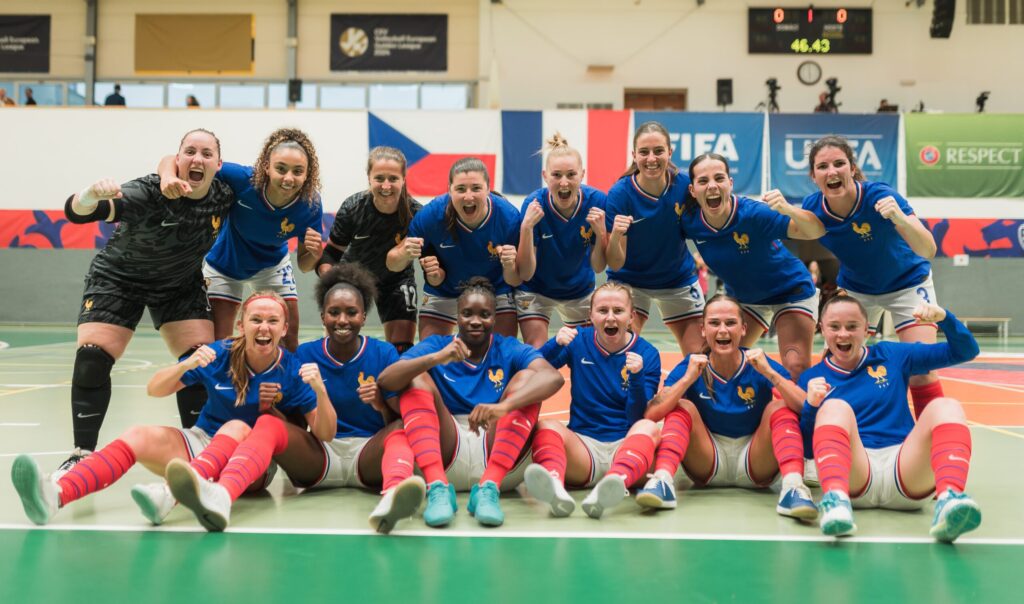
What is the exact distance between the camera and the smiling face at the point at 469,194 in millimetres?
4754

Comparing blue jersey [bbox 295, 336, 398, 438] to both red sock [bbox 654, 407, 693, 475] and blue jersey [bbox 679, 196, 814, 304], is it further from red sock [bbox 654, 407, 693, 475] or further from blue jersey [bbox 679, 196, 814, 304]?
blue jersey [bbox 679, 196, 814, 304]

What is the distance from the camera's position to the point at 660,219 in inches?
196

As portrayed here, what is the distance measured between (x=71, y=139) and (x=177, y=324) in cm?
1526

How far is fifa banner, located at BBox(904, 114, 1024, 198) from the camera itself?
16625mm

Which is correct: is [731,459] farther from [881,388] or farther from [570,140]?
[570,140]

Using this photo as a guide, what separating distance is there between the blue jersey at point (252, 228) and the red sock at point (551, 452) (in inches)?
79.5

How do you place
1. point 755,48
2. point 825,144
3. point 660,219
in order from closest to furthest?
point 825,144 → point 660,219 → point 755,48

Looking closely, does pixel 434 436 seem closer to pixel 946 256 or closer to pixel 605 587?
pixel 605 587

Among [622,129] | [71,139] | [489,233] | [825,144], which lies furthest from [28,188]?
[825,144]

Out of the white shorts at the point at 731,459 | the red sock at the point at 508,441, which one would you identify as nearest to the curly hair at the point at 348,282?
the red sock at the point at 508,441

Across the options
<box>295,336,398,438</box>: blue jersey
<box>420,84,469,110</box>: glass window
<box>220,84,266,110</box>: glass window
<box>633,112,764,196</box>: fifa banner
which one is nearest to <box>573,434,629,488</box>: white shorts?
<box>295,336,398,438</box>: blue jersey

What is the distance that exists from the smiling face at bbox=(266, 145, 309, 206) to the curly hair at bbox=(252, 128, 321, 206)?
32 millimetres

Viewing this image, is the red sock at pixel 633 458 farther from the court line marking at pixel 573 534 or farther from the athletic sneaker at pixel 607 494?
the court line marking at pixel 573 534

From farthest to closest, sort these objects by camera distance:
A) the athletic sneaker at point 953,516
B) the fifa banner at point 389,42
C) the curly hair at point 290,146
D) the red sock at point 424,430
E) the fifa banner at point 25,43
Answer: the fifa banner at point 25,43, the fifa banner at point 389,42, the curly hair at point 290,146, the red sock at point 424,430, the athletic sneaker at point 953,516
